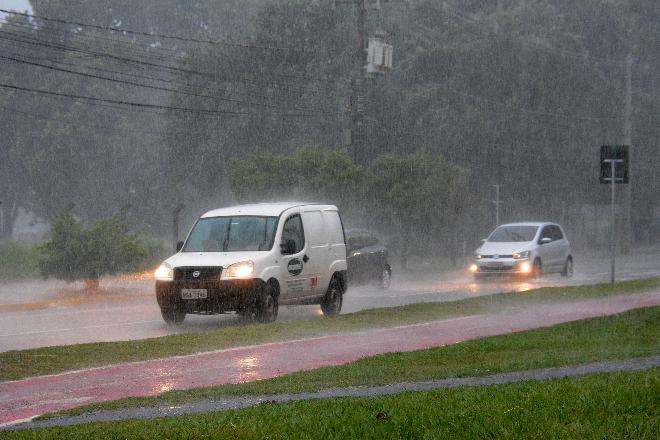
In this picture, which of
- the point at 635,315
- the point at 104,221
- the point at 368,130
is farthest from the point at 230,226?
the point at 368,130

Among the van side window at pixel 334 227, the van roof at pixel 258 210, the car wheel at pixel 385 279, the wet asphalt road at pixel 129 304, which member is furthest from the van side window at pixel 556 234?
the van roof at pixel 258 210

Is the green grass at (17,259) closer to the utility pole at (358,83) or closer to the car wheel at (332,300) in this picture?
the utility pole at (358,83)

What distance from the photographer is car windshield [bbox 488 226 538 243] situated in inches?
1329

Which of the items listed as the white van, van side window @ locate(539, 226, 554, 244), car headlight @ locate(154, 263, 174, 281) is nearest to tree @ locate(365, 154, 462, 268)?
van side window @ locate(539, 226, 554, 244)

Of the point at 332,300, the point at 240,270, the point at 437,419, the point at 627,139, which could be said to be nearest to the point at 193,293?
the point at 240,270

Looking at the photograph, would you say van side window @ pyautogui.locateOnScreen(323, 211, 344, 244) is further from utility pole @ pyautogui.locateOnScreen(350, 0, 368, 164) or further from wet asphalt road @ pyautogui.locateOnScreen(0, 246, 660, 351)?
utility pole @ pyautogui.locateOnScreen(350, 0, 368, 164)

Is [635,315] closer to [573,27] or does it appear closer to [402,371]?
[402,371]

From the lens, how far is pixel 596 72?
61.8 m

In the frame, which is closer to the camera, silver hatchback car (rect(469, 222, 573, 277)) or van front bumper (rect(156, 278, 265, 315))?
van front bumper (rect(156, 278, 265, 315))

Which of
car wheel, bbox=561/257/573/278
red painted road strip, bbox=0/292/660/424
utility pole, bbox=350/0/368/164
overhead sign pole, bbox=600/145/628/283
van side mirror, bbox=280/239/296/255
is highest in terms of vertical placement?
utility pole, bbox=350/0/368/164

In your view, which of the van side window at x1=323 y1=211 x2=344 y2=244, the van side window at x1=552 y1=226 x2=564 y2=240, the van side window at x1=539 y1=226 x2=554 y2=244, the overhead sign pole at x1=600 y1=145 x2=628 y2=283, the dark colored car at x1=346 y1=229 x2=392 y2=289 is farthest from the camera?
the van side window at x1=552 y1=226 x2=564 y2=240

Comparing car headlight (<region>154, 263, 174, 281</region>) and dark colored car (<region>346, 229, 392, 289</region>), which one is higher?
car headlight (<region>154, 263, 174, 281</region>)

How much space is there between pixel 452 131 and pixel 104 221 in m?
28.7

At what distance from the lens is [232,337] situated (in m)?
16.2
